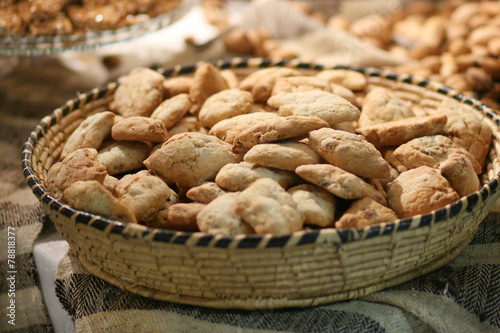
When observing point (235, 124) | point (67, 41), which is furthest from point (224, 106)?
point (67, 41)

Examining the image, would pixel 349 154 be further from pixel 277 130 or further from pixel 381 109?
pixel 381 109

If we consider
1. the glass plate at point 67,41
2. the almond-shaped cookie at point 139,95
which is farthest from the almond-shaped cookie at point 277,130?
the glass plate at point 67,41

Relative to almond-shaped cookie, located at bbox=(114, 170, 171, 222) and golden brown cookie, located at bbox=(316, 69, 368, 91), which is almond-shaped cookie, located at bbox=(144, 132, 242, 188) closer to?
almond-shaped cookie, located at bbox=(114, 170, 171, 222)

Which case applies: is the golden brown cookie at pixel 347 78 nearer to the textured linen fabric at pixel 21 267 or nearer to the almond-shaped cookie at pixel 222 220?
the almond-shaped cookie at pixel 222 220

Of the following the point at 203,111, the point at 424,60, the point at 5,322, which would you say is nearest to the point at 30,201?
the point at 5,322

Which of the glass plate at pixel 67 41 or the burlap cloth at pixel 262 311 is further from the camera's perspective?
the glass plate at pixel 67 41

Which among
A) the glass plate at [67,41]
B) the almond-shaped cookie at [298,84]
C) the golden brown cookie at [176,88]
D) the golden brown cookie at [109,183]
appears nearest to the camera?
the golden brown cookie at [109,183]
